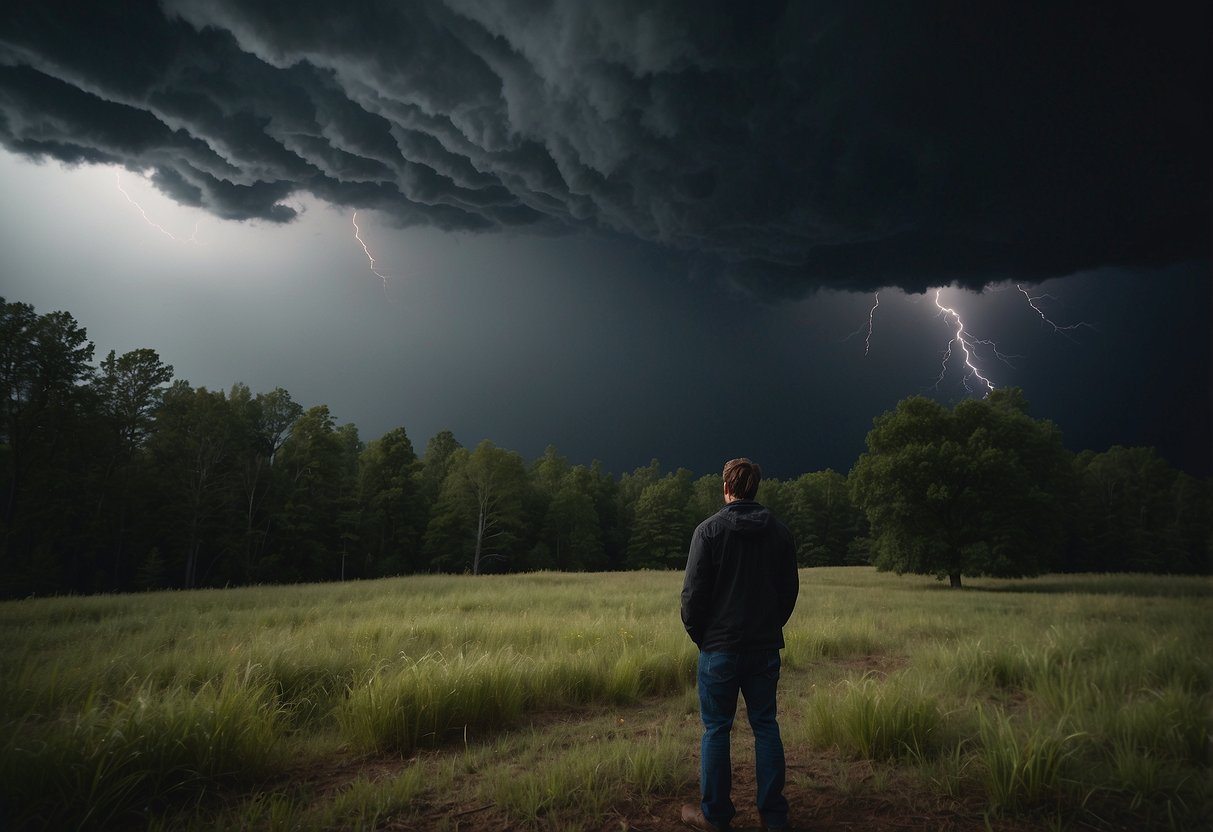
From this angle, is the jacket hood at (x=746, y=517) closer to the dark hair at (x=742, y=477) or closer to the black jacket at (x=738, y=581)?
the black jacket at (x=738, y=581)

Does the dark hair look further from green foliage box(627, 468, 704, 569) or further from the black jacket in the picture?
green foliage box(627, 468, 704, 569)

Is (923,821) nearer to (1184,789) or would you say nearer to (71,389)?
(1184,789)

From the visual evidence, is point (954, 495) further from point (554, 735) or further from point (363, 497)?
point (363, 497)

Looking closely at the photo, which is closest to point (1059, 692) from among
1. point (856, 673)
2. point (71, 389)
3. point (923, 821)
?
point (856, 673)

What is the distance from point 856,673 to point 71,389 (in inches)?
683

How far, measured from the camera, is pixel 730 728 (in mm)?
3268


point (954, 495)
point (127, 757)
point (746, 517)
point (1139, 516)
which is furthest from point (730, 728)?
point (1139, 516)

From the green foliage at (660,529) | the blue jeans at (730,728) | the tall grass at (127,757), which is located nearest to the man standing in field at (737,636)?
the blue jeans at (730,728)

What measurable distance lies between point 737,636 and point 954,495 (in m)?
26.5

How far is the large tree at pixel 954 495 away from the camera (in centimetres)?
2362

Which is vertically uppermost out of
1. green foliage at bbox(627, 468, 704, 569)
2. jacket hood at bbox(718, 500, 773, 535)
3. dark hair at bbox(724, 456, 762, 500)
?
dark hair at bbox(724, 456, 762, 500)

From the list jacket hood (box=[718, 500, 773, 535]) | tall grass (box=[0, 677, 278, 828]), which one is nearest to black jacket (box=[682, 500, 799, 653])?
jacket hood (box=[718, 500, 773, 535])

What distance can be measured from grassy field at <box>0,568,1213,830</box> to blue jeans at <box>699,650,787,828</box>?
0.31m

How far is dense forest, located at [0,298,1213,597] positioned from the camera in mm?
21406
